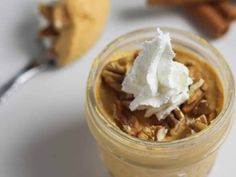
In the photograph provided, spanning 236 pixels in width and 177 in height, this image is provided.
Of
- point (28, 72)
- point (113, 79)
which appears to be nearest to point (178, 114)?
point (113, 79)

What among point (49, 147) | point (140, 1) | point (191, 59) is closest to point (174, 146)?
point (191, 59)

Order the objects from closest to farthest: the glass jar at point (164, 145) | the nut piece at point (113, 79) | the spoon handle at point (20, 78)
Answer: the glass jar at point (164, 145)
the nut piece at point (113, 79)
the spoon handle at point (20, 78)

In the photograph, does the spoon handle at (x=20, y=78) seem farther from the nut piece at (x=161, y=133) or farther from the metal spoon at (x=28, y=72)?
the nut piece at (x=161, y=133)

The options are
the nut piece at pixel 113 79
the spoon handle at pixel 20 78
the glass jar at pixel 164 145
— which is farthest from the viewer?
the spoon handle at pixel 20 78

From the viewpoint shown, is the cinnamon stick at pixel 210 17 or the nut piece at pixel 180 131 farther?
the cinnamon stick at pixel 210 17

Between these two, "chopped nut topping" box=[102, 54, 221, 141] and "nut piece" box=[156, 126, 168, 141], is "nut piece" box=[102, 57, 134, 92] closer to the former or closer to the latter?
"chopped nut topping" box=[102, 54, 221, 141]

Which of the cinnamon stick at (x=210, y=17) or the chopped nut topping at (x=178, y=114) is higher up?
the cinnamon stick at (x=210, y=17)

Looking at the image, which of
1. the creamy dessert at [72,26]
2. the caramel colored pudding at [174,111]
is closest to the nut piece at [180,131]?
the caramel colored pudding at [174,111]

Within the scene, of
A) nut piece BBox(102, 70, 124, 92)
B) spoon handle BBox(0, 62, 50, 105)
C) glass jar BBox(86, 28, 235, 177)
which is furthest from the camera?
spoon handle BBox(0, 62, 50, 105)

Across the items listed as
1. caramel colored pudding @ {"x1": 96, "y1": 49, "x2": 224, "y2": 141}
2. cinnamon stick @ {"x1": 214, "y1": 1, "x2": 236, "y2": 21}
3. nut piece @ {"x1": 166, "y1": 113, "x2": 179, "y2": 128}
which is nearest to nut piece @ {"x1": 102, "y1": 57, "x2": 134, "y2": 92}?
caramel colored pudding @ {"x1": 96, "y1": 49, "x2": 224, "y2": 141}
